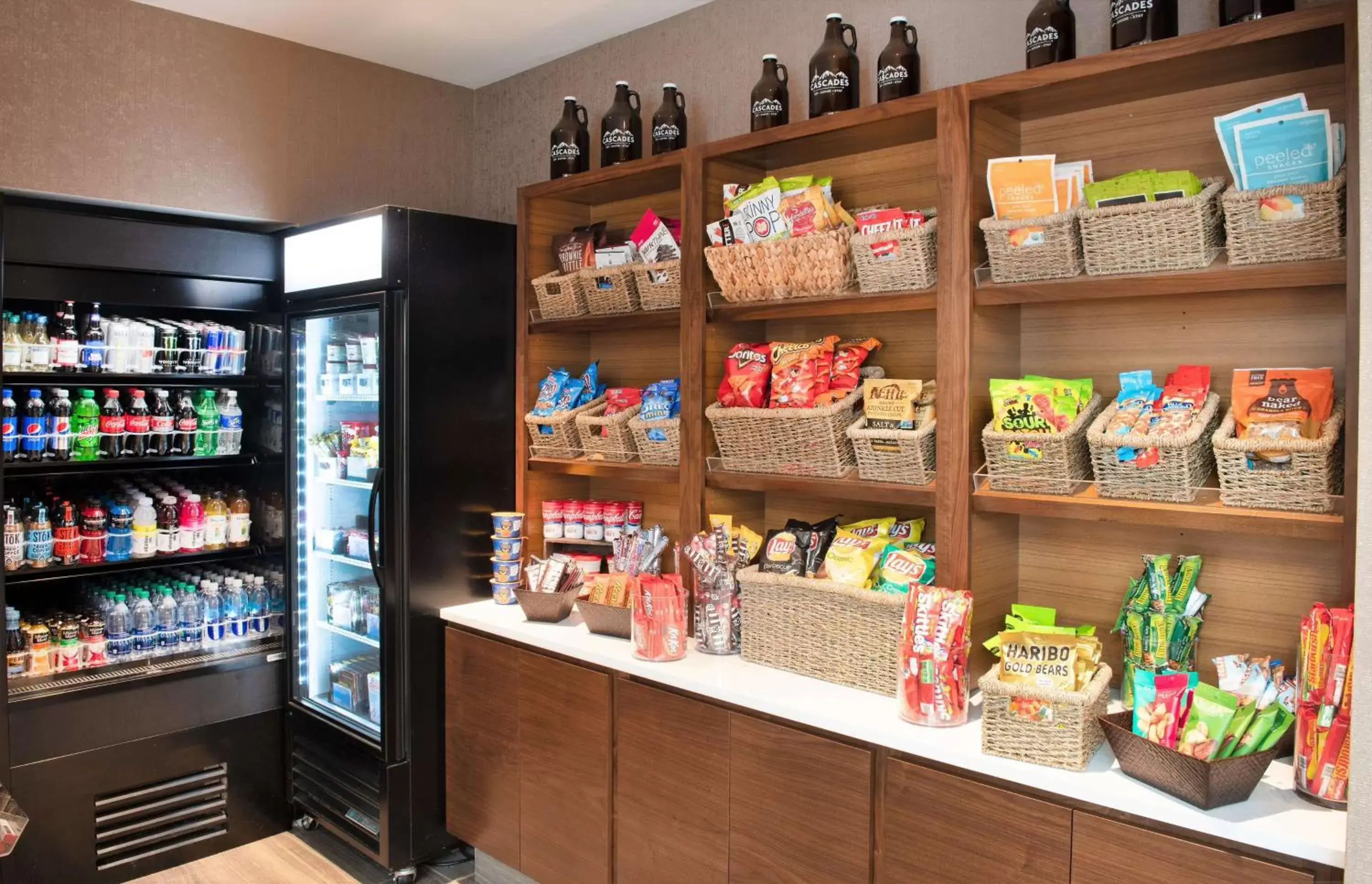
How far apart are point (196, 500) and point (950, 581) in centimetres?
284

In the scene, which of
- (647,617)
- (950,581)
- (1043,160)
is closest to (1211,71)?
(1043,160)

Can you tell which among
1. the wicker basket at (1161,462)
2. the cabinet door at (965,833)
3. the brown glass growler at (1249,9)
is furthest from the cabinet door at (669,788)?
the brown glass growler at (1249,9)

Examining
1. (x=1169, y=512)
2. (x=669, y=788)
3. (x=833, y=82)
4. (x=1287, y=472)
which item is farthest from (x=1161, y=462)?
(x=669, y=788)

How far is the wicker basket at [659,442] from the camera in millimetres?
2979

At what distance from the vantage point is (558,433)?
10.9 ft

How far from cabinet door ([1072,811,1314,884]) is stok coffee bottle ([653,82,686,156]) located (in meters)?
2.25

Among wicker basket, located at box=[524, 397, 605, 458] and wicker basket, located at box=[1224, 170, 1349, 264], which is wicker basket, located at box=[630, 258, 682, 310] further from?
wicker basket, located at box=[1224, 170, 1349, 264]

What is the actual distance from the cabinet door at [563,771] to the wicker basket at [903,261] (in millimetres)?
1326

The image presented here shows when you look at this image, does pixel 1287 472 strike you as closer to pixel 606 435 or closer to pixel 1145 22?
pixel 1145 22

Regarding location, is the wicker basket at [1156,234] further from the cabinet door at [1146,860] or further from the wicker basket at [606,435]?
the wicker basket at [606,435]

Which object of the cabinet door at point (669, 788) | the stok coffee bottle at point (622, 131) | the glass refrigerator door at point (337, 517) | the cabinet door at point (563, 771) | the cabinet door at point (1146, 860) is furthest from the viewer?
A: the glass refrigerator door at point (337, 517)

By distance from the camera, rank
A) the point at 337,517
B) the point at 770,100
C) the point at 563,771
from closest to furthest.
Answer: the point at 770,100 < the point at 563,771 < the point at 337,517

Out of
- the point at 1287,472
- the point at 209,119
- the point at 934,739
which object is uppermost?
the point at 209,119

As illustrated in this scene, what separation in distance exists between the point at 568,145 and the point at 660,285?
28.3 inches
